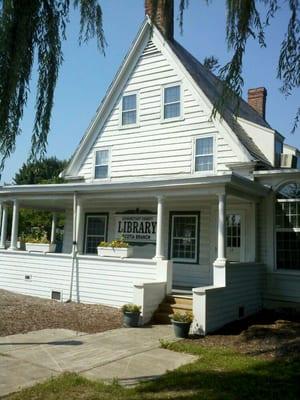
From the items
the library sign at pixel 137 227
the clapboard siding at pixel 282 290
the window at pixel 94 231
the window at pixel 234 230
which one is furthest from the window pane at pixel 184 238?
the window at pixel 94 231

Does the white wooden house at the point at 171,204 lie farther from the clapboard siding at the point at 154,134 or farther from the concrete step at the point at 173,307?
the concrete step at the point at 173,307

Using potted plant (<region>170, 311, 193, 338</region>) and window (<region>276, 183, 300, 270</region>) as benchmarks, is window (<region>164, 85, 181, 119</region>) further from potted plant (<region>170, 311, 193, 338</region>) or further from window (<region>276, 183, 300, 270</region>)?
potted plant (<region>170, 311, 193, 338</region>)

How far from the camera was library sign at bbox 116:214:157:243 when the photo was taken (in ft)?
49.9

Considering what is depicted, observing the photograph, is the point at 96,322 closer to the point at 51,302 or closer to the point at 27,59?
the point at 51,302

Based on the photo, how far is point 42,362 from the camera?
6875 mm

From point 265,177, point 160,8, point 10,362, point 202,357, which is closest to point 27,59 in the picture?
point 160,8

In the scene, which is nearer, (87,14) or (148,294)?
(87,14)

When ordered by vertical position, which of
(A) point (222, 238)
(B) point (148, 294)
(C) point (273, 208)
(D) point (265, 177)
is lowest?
(B) point (148, 294)

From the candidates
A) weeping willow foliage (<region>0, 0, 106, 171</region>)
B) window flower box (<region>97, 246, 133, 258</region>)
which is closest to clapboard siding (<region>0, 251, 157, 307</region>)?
window flower box (<region>97, 246, 133, 258</region>)

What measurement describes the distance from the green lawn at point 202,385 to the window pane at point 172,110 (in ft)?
32.5

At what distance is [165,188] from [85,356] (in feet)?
18.9

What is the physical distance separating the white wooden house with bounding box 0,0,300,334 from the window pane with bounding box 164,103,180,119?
0.05m

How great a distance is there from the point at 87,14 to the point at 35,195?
36.8ft

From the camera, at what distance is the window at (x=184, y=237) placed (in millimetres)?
14188
